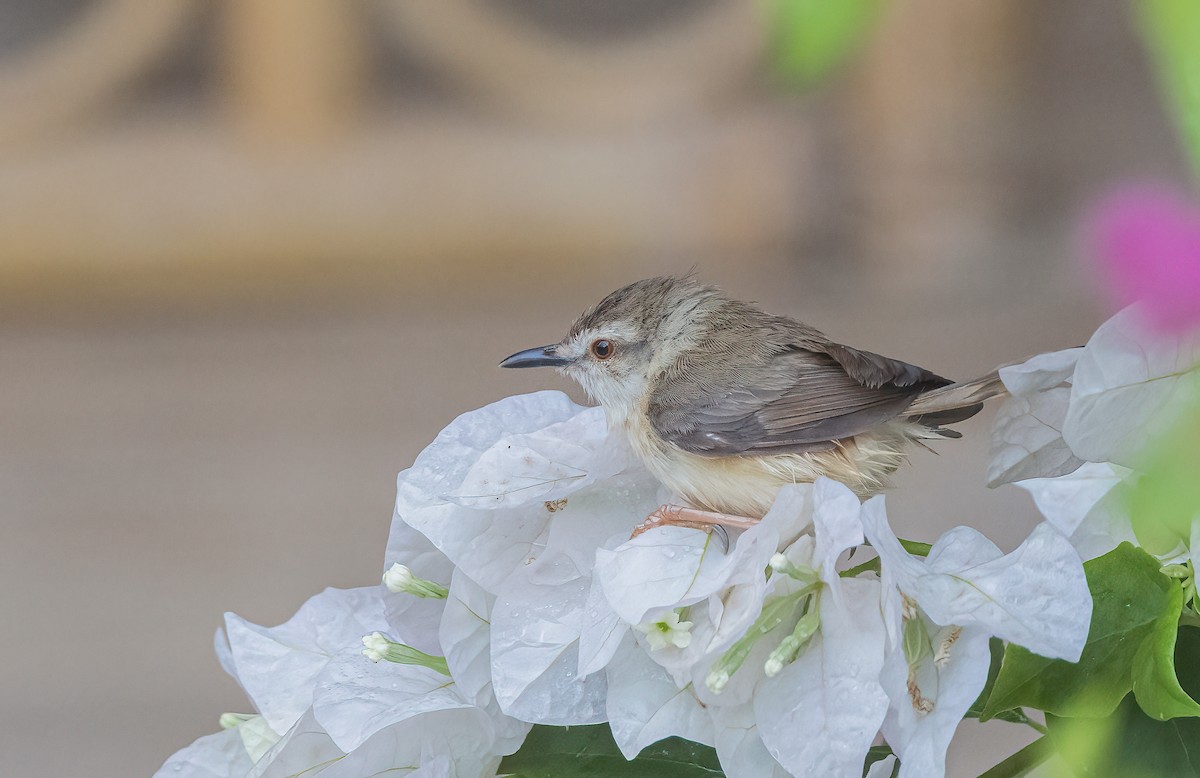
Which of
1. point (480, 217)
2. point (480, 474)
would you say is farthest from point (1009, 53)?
point (480, 474)

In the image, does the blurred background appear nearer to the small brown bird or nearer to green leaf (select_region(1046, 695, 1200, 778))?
the small brown bird

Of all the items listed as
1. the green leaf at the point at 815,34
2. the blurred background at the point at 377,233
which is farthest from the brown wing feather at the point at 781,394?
the blurred background at the point at 377,233

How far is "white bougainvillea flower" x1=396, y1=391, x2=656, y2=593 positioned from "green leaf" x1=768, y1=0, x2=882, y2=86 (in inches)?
6.1

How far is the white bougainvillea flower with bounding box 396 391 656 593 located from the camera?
32 centimetres

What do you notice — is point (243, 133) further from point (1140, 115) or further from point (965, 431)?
→ point (1140, 115)

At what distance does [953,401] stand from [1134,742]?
0.54 ft

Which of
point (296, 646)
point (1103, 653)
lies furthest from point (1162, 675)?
point (296, 646)

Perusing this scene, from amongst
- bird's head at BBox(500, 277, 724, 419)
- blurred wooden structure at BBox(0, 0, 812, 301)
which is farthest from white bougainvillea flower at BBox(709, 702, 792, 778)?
blurred wooden structure at BBox(0, 0, 812, 301)

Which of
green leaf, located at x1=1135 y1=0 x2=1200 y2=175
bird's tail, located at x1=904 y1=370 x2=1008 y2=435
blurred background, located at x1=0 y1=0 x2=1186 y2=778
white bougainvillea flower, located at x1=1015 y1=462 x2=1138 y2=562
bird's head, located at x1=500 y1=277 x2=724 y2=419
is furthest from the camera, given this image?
blurred background, located at x1=0 y1=0 x2=1186 y2=778

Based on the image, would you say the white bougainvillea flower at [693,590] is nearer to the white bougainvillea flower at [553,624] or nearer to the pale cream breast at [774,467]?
the white bougainvillea flower at [553,624]

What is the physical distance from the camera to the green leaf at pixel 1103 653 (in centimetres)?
26

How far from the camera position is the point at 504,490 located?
0.33 meters

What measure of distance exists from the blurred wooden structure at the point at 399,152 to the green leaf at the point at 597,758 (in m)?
1.79

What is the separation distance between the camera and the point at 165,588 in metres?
1.97
